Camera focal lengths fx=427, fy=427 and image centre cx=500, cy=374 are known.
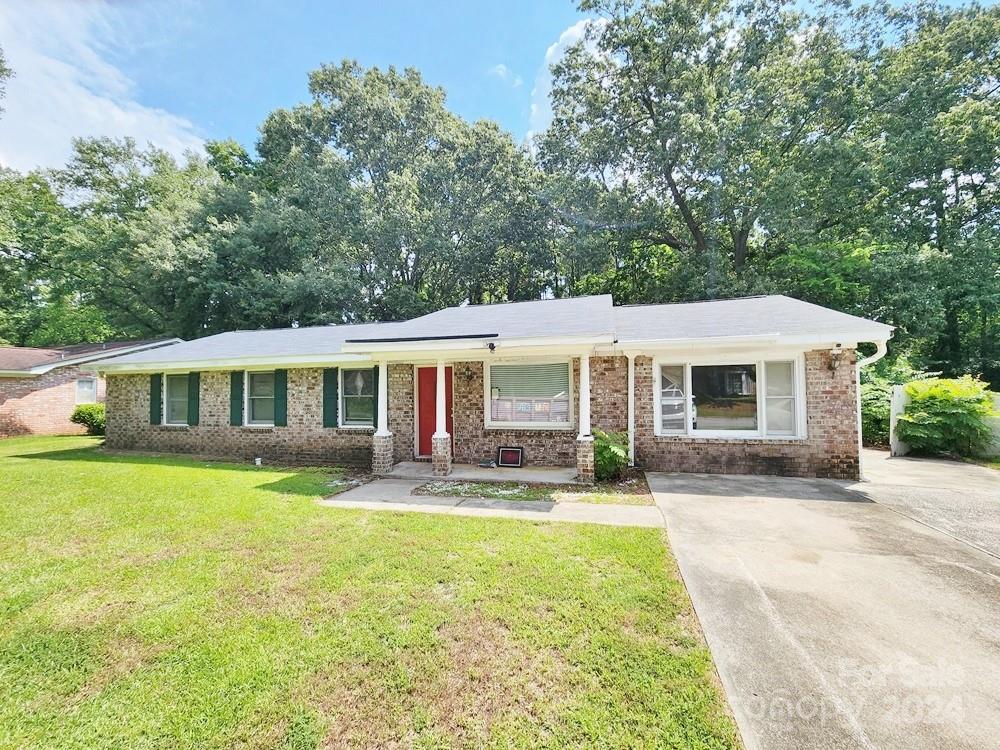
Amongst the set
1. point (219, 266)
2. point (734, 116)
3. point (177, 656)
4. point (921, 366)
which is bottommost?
point (177, 656)

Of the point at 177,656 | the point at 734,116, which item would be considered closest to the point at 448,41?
the point at 734,116

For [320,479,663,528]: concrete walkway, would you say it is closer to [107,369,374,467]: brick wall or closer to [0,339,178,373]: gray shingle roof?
[107,369,374,467]: brick wall

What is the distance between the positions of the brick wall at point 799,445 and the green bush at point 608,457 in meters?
1.02

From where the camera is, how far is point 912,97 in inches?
695

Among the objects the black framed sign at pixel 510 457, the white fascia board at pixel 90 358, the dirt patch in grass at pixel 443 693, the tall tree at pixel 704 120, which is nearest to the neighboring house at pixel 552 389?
the black framed sign at pixel 510 457

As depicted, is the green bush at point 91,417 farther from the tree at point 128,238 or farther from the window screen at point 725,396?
the window screen at point 725,396

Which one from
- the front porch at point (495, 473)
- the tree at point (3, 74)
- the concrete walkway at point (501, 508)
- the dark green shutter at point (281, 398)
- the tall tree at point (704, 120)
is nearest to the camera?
the concrete walkway at point (501, 508)

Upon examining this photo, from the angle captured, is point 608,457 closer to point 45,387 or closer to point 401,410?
point 401,410

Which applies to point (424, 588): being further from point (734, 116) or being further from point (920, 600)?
point (734, 116)

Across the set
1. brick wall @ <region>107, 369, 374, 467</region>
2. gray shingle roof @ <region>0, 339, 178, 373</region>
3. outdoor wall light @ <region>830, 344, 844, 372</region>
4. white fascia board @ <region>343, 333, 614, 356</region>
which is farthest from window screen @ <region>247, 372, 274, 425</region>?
outdoor wall light @ <region>830, 344, 844, 372</region>

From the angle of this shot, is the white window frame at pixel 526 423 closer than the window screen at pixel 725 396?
No

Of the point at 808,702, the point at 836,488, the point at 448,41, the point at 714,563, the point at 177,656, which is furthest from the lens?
the point at 448,41

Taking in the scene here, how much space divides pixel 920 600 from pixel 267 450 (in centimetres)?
1209

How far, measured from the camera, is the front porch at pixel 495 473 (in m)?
8.15
